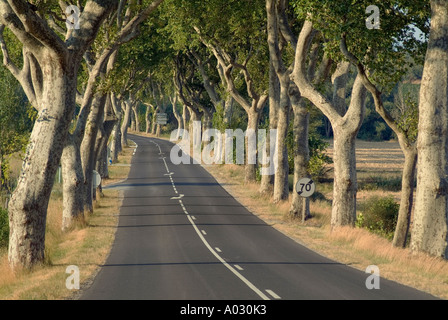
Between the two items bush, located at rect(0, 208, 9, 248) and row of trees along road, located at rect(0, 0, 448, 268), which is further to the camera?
bush, located at rect(0, 208, 9, 248)

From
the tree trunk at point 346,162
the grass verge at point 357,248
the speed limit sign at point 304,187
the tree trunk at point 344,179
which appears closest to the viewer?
the grass verge at point 357,248

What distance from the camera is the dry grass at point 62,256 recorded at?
13766 millimetres

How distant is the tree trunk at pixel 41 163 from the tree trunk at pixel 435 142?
33.7 feet

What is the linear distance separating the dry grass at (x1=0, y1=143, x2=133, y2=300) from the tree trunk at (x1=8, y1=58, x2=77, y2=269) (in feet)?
2.57

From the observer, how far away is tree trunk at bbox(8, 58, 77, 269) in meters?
16.4

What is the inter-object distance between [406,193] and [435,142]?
3.39 meters

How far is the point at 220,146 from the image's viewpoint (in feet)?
185

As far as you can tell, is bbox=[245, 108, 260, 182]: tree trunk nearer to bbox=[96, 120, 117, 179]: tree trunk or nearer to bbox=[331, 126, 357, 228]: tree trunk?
bbox=[96, 120, 117, 179]: tree trunk

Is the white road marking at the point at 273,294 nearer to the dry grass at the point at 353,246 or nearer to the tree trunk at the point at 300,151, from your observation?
the dry grass at the point at 353,246

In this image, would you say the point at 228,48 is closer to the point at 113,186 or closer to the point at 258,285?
the point at 113,186

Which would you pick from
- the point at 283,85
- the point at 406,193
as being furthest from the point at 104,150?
the point at 406,193

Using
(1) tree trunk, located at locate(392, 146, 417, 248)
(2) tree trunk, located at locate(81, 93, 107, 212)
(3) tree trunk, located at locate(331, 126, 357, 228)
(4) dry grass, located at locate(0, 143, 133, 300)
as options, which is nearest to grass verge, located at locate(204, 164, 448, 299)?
(1) tree trunk, located at locate(392, 146, 417, 248)

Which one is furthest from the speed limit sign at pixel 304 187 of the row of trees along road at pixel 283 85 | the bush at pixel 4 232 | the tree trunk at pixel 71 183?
the bush at pixel 4 232
